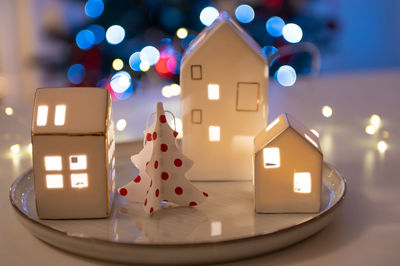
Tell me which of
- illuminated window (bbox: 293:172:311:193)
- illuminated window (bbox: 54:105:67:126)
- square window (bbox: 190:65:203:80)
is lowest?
illuminated window (bbox: 293:172:311:193)

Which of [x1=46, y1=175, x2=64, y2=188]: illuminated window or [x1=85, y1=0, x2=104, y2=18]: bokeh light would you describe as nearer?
[x1=46, y1=175, x2=64, y2=188]: illuminated window

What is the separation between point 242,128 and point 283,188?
0.27 meters

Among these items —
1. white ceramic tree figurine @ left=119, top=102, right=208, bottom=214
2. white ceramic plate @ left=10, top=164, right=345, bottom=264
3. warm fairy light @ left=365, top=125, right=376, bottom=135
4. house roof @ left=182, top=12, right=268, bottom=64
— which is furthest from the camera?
warm fairy light @ left=365, top=125, right=376, bottom=135

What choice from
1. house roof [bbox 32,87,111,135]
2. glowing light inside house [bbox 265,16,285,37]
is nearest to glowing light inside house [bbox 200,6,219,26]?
glowing light inside house [bbox 265,16,285,37]

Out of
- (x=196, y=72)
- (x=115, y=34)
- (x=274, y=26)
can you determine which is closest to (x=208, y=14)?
(x=274, y=26)

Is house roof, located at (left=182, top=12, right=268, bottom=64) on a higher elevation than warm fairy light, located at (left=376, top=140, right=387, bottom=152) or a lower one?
higher

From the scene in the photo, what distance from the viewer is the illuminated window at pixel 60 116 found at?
3.58 ft

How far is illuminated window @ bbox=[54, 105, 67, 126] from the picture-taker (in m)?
1.09

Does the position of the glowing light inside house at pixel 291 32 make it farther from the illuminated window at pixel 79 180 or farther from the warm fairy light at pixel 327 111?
the illuminated window at pixel 79 180

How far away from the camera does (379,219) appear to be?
46.6 inches

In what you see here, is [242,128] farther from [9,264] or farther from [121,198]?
[9,264]

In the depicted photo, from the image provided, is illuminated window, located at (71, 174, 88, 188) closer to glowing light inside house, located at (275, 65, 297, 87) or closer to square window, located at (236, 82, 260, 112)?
square window, located at (236, 82, 260, 112)

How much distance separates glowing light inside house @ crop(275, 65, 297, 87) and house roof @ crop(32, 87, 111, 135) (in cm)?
177

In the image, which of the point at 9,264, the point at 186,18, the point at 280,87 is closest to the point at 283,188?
the point at 9,264
